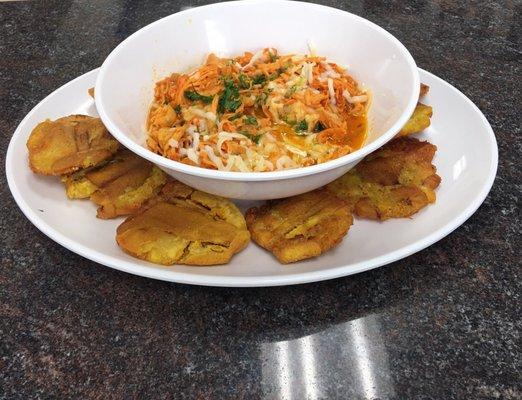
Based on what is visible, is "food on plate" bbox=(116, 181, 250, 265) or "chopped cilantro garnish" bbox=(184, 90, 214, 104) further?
"chopped cilantro garnish" bbox=(184, 90, 214, 104)

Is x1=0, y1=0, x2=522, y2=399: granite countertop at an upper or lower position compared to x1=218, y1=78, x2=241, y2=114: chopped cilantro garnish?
→ lower

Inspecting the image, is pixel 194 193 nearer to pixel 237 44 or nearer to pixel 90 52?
pixel 237 44

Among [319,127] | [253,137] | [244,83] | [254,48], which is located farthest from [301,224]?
[254,48]

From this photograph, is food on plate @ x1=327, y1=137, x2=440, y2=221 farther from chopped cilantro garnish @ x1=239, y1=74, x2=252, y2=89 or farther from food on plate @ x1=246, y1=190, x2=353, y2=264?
chopped cilantro garnish @ x1=239, y1=74, x2=252, y2=89

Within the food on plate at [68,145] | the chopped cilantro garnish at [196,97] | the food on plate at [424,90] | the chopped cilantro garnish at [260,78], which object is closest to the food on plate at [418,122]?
the food on plate at [424,90]

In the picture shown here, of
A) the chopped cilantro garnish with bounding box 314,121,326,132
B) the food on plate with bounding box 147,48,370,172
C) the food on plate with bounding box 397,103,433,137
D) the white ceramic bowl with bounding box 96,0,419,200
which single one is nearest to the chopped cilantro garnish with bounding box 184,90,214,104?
the food on plate with bounding box 147,48,370,172

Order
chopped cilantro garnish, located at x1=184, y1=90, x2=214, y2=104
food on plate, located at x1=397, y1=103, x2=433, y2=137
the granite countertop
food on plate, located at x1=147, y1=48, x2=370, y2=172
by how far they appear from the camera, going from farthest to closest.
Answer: chopped cilantro garnish, located at x1=184, y1=90, x2=214, y2=104 → food on plate, located at x1=397, y1=103, x2=433, y2=137 → food on plate, located at x1=147, y1=48, x2=370, y2=172 → the granite countertop
